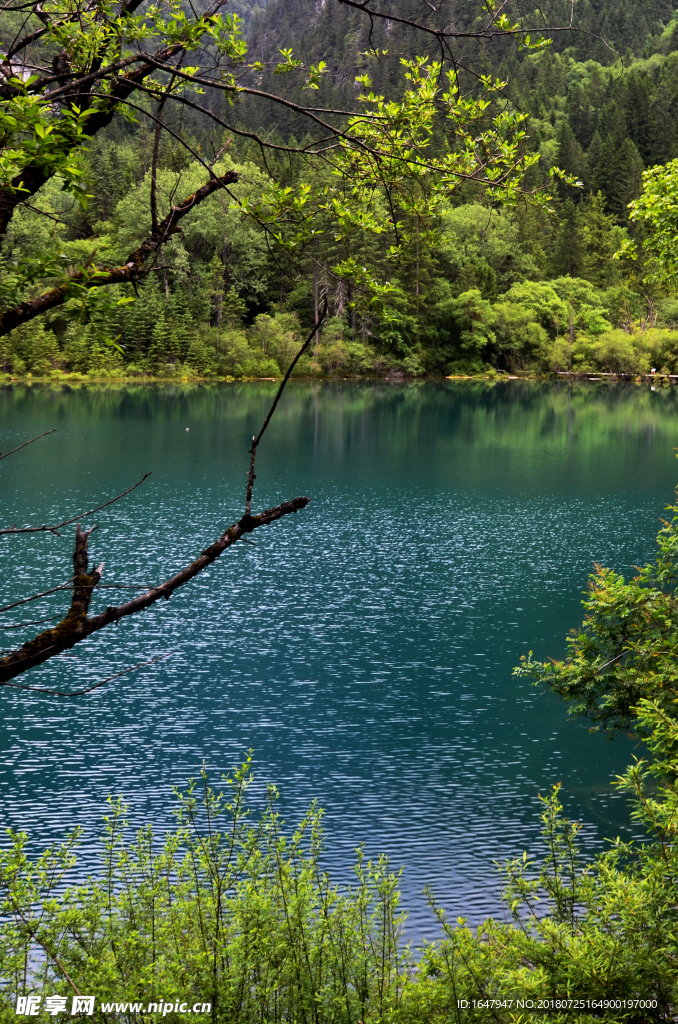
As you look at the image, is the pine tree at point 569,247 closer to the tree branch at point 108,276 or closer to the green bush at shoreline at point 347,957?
the green bush at shoreline at point 347,957

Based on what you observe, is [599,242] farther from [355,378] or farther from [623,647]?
[623,647]

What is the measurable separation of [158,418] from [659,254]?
43.3 meters

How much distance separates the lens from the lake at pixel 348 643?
484 inches

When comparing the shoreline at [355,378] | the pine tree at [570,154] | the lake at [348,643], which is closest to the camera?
the lake at [348,643]

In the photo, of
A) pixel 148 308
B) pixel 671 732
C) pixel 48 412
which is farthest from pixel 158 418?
pixel 671 732

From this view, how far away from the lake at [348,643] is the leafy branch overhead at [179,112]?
1943 millimetres

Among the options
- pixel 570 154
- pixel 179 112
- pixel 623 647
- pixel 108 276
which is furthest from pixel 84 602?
pixel 570 154

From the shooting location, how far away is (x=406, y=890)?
10.1 meters

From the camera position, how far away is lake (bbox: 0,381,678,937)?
1228 cm

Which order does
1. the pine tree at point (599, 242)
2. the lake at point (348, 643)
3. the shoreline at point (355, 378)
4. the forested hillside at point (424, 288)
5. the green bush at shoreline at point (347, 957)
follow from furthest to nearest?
1. the pine tree at point (599, 242)
2. the forested hillside at point (424, 288)
3. the shoreline at point (355, 378)
4. the lake at point (348, 643)
5. the green bush at shoreline at point (347, 957)

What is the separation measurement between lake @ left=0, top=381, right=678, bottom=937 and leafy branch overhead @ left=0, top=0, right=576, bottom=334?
6.37ft

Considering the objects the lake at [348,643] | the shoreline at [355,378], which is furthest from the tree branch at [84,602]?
the shoreline at [355,378]

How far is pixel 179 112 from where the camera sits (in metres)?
4.20

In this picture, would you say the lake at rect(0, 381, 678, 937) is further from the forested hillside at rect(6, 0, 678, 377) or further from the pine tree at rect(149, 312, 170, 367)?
the pine tree at rect(149, 312, 170, 367)
